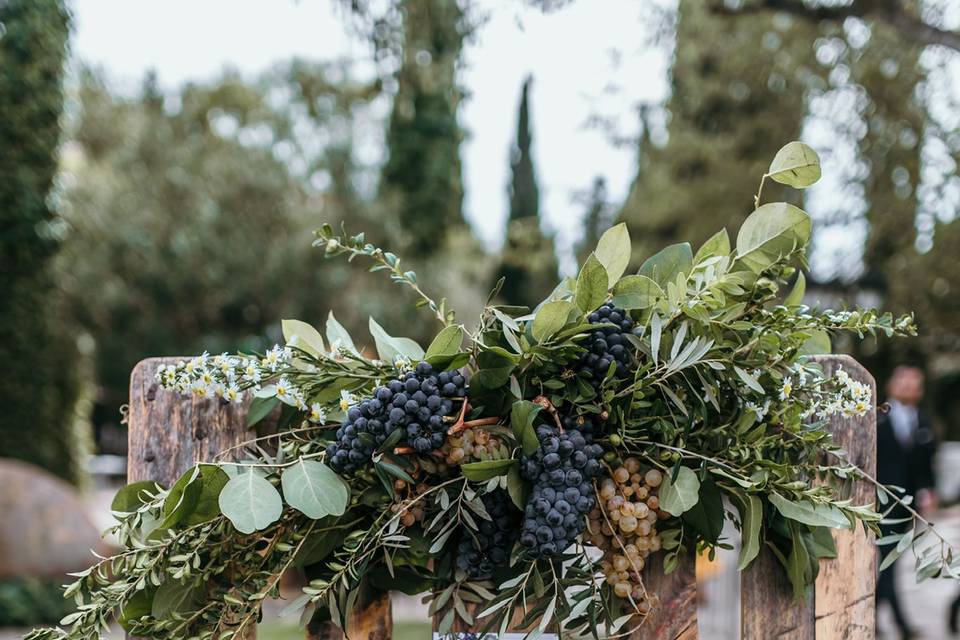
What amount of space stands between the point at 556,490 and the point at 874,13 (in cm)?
441

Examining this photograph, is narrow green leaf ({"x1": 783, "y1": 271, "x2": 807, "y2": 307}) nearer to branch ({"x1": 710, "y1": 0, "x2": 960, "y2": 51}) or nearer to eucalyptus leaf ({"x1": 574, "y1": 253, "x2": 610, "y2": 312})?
eucalyptus leaf ({"x1": 574, "y1": 253, "x2": 610, "y2": 312})

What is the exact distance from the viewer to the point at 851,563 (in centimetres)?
125

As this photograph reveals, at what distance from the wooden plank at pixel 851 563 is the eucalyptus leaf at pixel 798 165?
0.28 metres

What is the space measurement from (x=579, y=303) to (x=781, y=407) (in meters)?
0.32

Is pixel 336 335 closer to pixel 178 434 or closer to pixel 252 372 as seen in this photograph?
pixel 252 372

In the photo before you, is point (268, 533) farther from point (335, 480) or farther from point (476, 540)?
point (476, 540)

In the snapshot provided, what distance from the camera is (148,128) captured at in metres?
14.4

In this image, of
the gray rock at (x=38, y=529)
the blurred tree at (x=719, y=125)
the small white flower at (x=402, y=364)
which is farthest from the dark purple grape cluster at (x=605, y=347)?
the blurred tree at (x=719, y=125)

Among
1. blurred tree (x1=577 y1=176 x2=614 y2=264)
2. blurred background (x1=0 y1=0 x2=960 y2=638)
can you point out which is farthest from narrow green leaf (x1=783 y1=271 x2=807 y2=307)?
blurred tree (x1=577 y1=176 x2=614 y2=264)

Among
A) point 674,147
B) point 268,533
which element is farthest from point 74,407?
point 268,533

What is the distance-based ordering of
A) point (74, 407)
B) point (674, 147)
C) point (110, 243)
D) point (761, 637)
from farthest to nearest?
1. point (110, 243)
2. point (674, 147)
3. point (74, 407)
4. point (761, 637)

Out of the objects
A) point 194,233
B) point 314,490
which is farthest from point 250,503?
point 194,233

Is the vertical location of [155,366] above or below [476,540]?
above

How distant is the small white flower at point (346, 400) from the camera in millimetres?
1105
